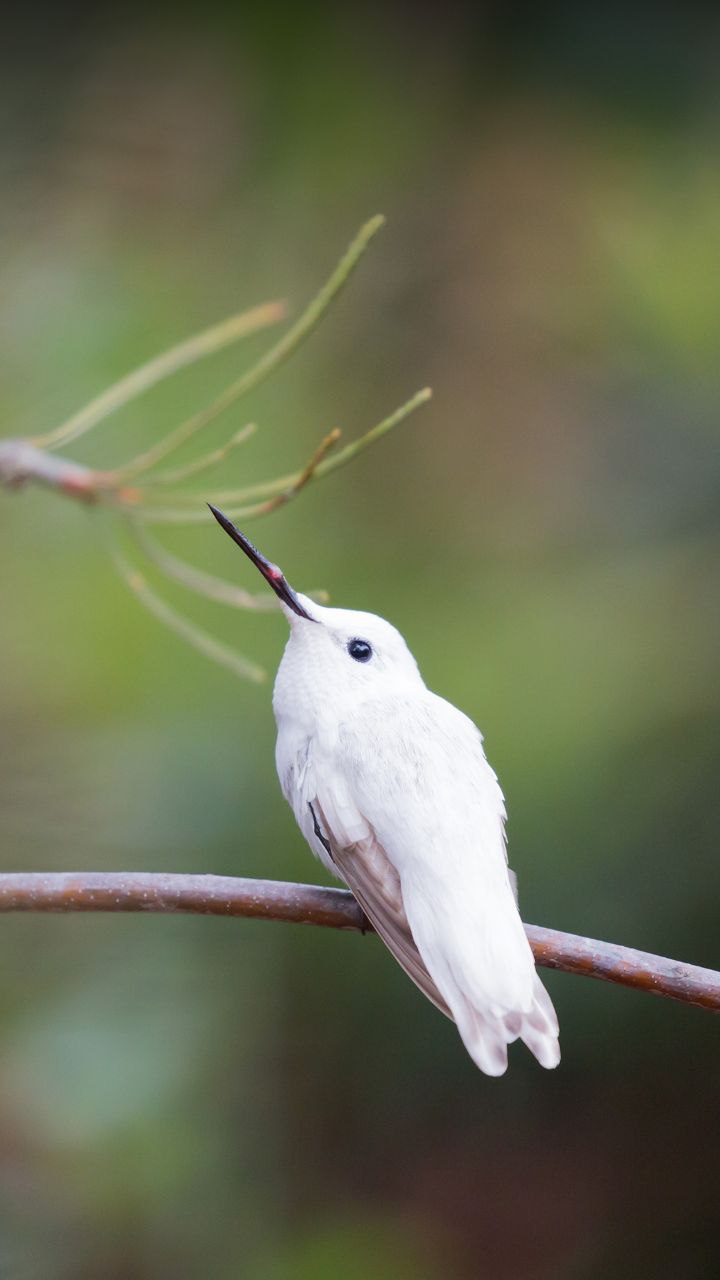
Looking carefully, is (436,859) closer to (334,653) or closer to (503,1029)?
(503,1029)

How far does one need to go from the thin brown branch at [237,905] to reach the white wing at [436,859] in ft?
0.17

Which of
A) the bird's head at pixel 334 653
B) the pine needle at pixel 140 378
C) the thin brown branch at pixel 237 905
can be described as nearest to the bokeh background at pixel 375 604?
the pine needle at pixel 140 378

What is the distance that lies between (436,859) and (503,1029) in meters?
0.19

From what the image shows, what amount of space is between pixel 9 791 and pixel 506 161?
194 cm

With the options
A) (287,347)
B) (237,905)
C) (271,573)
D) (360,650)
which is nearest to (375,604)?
(360,650)

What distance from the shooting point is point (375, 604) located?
7.99ft

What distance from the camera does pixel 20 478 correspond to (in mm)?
1355

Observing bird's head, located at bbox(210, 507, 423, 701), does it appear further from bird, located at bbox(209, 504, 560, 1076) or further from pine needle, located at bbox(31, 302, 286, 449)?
pine needle, located at bbox(31, 302, 286, 449)

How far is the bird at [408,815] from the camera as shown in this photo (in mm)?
1104

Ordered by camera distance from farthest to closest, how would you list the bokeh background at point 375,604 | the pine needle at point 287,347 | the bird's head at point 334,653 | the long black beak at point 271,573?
the bokeh background at point 375,604, the bird's head at point 334,653, the long black beak at point 271,573, the pine needle at point 287,347

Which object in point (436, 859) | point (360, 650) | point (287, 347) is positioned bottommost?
point (436, 859)

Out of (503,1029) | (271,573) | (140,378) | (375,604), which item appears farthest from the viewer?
(375,604)

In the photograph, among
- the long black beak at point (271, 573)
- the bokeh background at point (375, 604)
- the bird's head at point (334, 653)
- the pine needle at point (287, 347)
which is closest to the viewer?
the pine needle at point (287, 347)

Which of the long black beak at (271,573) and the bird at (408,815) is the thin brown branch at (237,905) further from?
the long black beak at (271,573)
